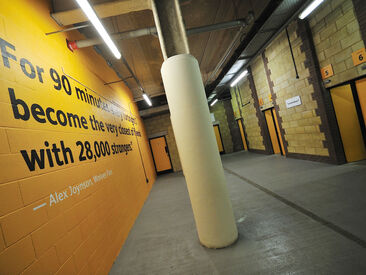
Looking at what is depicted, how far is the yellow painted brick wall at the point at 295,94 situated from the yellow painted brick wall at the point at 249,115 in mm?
2398

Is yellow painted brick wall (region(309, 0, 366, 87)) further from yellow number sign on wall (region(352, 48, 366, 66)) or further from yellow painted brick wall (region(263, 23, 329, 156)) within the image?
yellow painted brick wall (region(263, 23, 329, 156))

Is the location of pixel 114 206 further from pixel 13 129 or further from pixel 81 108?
pixel 13 129

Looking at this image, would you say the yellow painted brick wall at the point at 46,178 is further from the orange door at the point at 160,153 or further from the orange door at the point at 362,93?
the orange door at the point at 160,153

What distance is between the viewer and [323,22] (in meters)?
4.41

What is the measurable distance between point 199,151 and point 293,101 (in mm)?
4771

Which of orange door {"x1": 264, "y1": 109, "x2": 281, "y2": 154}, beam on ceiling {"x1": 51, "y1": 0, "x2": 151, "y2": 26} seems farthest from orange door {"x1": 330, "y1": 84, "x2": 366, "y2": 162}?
beam on ceiling {"x1": 51, "y1": 0, "x2": 151, "y2": 26}

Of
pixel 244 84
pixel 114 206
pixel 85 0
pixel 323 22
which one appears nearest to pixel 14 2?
pixel 85 0

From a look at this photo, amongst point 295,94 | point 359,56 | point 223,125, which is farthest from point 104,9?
point 223,125

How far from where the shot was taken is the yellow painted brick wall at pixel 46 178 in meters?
1.48

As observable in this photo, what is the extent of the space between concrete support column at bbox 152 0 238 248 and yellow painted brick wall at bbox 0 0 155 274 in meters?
1.33

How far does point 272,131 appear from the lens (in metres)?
8.17

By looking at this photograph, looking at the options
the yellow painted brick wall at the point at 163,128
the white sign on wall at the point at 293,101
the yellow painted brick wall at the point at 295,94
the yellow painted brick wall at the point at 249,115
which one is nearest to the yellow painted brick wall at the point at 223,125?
the yellow painted brick wall at the point at 249,115

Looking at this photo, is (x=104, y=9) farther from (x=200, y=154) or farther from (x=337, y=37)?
(x=337, y=37)

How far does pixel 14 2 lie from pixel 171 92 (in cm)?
188
